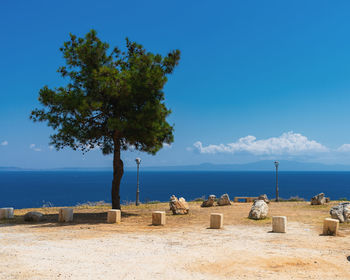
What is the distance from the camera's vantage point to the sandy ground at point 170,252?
8.41 metres

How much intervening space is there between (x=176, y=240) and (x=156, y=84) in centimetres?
1031

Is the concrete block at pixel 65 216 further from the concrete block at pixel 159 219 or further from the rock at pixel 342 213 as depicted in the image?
the rock at pixel 342 213

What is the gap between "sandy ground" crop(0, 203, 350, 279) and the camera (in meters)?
8.41

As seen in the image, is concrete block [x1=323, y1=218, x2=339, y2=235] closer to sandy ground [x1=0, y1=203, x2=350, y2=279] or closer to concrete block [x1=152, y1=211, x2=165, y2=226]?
sandy ground [x1=0, y1=203, x2=350, y2=279]

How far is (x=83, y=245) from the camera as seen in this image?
11508 mm

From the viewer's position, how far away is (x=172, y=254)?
10.2 meters

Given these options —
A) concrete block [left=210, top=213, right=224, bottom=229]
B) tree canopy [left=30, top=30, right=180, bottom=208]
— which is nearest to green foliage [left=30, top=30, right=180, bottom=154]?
tree canopy [left=30, top=30, right=180, bottom=208]

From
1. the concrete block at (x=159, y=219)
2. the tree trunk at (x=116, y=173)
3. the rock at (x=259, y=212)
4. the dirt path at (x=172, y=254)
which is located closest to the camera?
the dirt path at (x=172, y=254)

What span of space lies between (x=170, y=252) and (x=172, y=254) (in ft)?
0.90

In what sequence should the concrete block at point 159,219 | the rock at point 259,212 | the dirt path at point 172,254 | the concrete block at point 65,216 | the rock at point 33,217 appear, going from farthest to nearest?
the rock at point 259,212 < the rock at point 33,217 < the concrete block at point 65,216 < the concrete block at point 159,219 < the dirt path at point 172,254

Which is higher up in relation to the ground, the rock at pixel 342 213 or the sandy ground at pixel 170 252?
the rock at pixel 342 213

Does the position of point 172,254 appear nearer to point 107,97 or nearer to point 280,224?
point 280,224

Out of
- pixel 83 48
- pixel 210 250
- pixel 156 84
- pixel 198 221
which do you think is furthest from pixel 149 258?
pixel 83 48

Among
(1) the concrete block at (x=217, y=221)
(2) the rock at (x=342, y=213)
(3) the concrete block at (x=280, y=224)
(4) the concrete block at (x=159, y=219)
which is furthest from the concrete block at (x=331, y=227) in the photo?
(4) the concrete block at (x=159, y=219)
